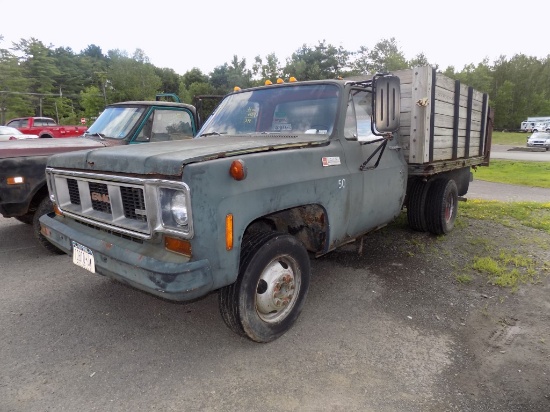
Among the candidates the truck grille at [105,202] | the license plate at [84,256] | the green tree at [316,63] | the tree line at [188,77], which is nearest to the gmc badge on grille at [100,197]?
the truck grille at [105,202]

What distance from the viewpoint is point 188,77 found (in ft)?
197

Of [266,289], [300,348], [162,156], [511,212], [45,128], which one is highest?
[45,128]

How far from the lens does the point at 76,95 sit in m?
58.8

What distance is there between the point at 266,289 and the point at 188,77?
6276 cm

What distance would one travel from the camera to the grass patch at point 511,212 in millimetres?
6152

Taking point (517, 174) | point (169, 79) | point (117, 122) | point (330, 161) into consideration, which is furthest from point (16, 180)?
point (169, 79)

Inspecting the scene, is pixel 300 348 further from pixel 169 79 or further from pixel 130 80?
pixel 169 79

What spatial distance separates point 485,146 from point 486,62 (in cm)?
8053

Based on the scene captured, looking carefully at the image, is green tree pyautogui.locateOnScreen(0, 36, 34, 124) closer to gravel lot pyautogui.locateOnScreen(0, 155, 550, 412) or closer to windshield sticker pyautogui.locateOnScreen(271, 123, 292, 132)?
gravel lot pyautogui.locateOnScreen(0, 155, 550, 412)

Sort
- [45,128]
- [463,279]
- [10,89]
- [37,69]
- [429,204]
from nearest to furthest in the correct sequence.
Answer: [463,279] < [429,204] < [45,128] < [10,89] < [37,69]

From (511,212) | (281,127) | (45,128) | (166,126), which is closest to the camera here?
(281,127)

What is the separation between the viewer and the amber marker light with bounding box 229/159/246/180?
231 cm

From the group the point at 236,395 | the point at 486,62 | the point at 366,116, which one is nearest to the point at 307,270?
the point at 236,395

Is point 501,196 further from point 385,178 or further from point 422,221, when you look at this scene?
point 385,178
